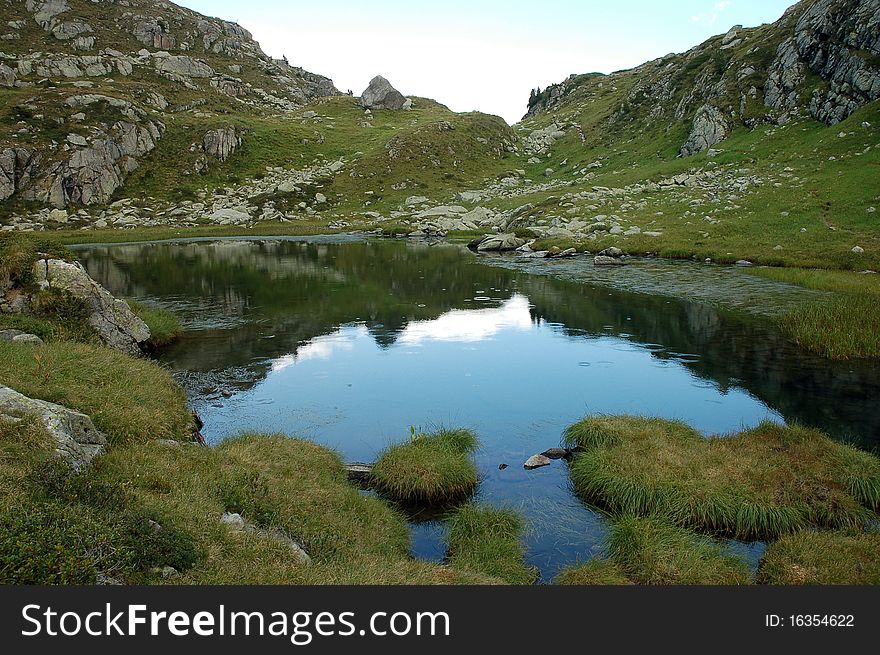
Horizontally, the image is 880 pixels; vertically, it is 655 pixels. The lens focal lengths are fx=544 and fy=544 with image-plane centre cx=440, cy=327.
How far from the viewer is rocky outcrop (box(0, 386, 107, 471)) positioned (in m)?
10.7

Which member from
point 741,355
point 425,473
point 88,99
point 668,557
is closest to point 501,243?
point 741,355

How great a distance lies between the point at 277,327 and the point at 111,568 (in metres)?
28.4

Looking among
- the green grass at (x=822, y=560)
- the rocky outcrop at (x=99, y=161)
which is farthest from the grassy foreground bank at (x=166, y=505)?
the rocky outcrop at (x=99, y=161)

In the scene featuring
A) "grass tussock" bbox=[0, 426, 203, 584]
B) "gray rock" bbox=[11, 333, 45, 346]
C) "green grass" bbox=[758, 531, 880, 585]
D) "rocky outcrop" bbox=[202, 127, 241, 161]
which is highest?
"rocky outcrop" bbox=[202, 127, 241, 161]

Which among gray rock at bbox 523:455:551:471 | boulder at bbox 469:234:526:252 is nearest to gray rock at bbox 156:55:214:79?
boulder at bbox 469:234:526:252

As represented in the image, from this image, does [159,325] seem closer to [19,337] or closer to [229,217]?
[19,337]

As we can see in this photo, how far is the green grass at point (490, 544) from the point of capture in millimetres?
11297

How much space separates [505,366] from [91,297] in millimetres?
19570

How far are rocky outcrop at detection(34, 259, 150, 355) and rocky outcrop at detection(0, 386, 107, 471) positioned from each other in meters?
13.7

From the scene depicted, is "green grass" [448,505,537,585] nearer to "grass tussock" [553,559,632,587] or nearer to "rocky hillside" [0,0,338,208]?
"grass tussock" [553,559,632,587]

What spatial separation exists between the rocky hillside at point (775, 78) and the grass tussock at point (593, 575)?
290ft

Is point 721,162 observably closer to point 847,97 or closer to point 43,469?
point 847,97

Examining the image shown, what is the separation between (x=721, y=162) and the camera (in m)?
79.1

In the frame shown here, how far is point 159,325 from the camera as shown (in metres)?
30.8
